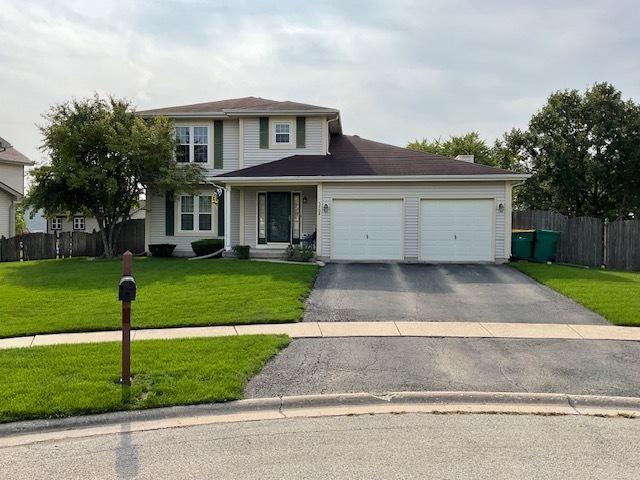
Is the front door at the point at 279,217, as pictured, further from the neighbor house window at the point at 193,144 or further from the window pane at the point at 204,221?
the neighbor house window at the point at 193,144

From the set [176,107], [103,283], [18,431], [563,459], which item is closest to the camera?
[563,459]

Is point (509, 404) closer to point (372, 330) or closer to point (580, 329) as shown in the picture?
point (372, 330)

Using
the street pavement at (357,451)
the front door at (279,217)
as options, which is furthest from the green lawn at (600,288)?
the front door at (279,217)

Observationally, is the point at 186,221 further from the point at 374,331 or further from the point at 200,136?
the point at 374,331

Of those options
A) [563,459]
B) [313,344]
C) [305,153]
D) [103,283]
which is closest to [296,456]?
[563,459]

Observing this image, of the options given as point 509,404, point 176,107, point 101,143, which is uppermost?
point 176,107

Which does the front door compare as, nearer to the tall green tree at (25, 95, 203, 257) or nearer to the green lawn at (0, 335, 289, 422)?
the tall green tree at (25, 95, 203, 257)

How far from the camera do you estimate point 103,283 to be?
1451 cm

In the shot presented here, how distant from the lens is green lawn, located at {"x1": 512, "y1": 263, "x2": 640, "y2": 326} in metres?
10.5

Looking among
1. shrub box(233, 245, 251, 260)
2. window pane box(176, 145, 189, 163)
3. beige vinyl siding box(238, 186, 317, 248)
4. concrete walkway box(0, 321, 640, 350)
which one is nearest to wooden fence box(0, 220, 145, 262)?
window pane box(176, 145, 189, 163)

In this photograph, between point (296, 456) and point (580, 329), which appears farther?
point (580, 329)

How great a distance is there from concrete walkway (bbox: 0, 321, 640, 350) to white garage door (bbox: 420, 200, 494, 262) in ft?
30.3

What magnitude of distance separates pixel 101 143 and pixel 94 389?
16841 mm

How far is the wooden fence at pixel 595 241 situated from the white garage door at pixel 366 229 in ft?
23.8
